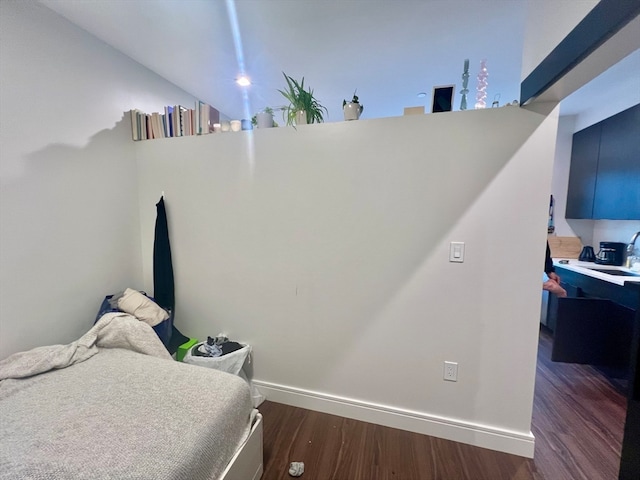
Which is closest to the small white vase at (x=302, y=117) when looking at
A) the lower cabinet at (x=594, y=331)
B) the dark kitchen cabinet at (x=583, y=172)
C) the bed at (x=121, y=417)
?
the bed at (x=121, y=417)

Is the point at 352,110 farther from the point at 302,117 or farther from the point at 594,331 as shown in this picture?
the point at 594,331

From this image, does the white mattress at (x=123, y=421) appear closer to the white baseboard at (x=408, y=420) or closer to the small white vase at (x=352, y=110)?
the white baseboard at (x=408, y=420)

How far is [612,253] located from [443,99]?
106 inches

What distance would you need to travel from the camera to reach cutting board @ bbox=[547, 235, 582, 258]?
3137 mm

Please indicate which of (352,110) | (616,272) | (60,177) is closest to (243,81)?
(352,110)

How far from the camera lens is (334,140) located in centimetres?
166

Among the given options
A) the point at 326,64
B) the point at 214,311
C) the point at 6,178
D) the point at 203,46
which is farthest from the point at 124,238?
the point at 326,64

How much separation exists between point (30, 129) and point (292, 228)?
1665 mm

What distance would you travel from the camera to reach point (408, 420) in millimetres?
1685

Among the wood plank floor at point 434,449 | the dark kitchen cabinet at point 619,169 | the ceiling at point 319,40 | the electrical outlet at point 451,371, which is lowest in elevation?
the wood plank floor at point 434,449

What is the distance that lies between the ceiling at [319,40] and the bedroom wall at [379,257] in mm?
675

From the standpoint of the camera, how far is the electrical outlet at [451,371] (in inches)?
62.6

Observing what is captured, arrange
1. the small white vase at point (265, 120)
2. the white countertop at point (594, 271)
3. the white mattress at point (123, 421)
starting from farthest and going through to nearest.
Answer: the white countertop at point (594, 271) < the small white vase at point (265, 120) < the white mattress at point (123, 421)

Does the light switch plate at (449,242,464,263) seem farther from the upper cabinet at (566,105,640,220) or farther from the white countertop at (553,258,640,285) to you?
the upper cabinet at (566,105,640,220)
